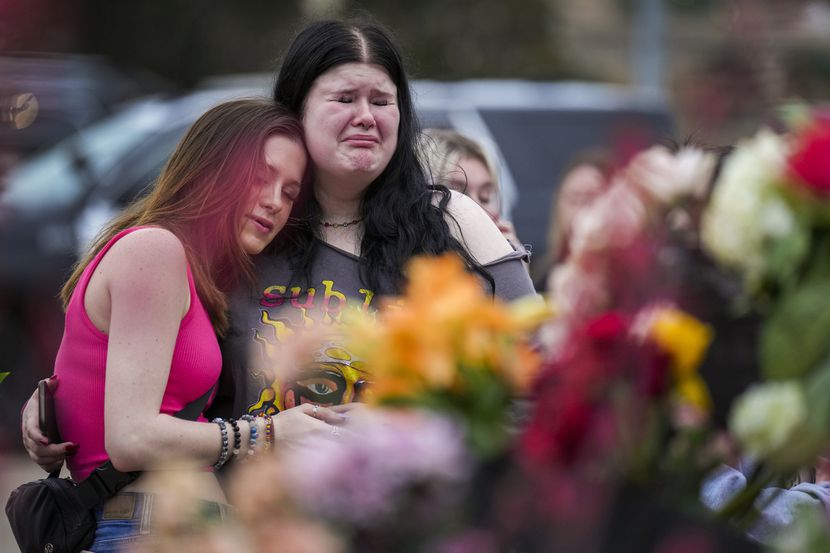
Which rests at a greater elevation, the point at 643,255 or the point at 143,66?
the point at 643,255

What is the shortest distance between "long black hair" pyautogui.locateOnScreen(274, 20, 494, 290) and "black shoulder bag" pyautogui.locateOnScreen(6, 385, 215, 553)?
0.59m

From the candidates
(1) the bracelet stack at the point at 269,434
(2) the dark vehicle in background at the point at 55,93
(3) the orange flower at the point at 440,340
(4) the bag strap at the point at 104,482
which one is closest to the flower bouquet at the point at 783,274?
(3) the orange flower at the point at 440,340

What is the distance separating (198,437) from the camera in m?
2.34

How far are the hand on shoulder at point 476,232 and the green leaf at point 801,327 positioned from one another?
1.58 m

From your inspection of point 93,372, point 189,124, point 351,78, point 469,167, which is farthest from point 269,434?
point 189,124

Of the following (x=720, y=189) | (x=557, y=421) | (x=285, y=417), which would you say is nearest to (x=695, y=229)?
(x=720, y=189)

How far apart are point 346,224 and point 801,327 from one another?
1.78 metres

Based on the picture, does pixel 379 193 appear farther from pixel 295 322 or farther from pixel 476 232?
pixel 295 322

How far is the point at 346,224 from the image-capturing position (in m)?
2.88

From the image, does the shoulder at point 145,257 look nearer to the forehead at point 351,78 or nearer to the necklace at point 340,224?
the necklace at point 340,224

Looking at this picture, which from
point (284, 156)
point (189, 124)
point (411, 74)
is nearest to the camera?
point (284, 156)

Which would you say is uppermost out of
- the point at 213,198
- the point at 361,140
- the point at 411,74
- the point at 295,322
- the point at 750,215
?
the point at 750,215

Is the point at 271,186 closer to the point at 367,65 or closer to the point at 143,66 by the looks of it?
the point at 367,65

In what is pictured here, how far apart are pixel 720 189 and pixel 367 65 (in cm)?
168
